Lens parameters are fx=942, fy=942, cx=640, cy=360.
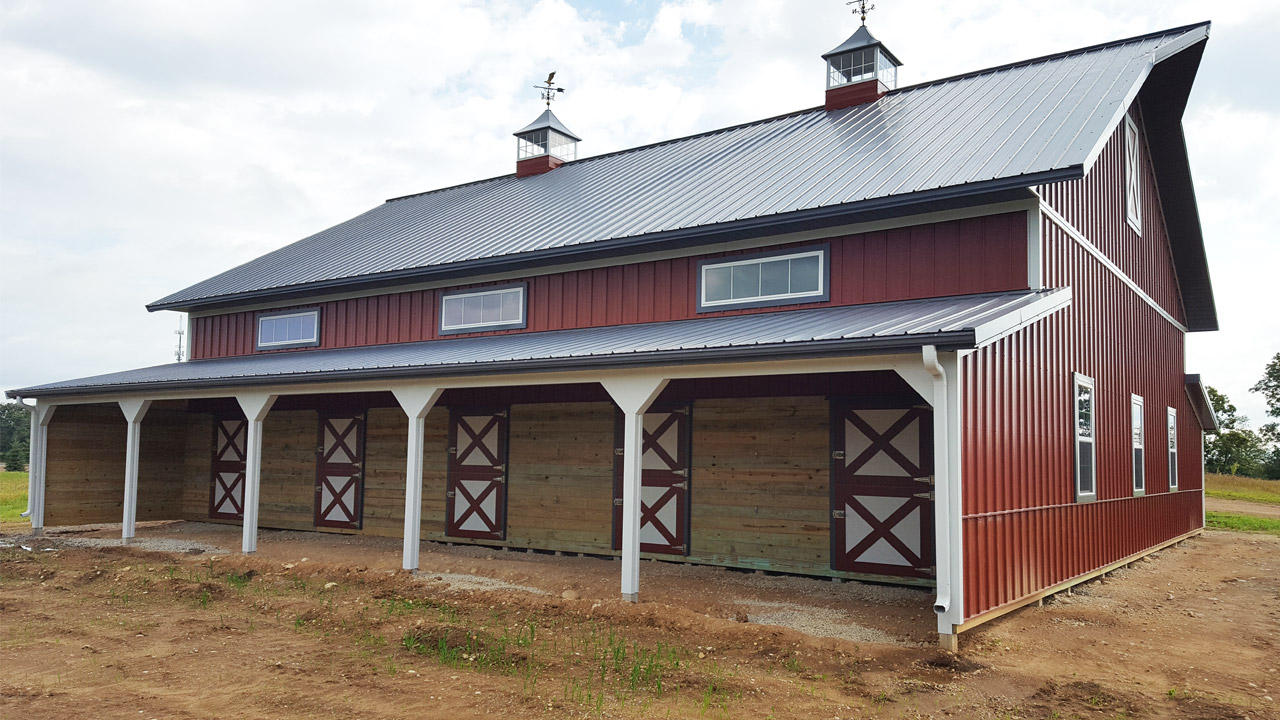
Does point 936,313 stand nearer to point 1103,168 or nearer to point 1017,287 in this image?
point 1017,287

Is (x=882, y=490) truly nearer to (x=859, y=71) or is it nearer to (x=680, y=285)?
(x=680, y=285)

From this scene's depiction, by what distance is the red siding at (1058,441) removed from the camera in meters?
8.27

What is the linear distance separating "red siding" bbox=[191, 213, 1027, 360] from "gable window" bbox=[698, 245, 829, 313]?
5.0 inches

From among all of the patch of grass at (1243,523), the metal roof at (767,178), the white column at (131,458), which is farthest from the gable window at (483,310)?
the patch of grass at (1243,523)

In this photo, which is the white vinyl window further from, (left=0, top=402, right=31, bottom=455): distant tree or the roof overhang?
(left=0, top=402, right=31, bottom=455): distant tree

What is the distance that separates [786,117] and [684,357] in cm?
858

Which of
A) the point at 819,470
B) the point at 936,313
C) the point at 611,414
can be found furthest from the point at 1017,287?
the point at 611,414

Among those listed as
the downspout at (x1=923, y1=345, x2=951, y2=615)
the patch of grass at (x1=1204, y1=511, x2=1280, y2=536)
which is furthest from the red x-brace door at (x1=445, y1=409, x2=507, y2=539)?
the patch of grass at (x1=1204, y1=511, x2=1280, y2=536)

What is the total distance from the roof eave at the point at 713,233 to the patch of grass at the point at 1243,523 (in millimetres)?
13556

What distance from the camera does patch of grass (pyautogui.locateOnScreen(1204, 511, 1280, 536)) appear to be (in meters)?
19.4

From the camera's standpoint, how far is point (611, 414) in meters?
12.8

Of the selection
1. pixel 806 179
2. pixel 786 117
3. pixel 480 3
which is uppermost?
pixel 480 3

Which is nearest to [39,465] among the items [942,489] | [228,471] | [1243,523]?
[228,471]

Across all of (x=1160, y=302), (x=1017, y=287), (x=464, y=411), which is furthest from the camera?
(x=1160, y=302)
